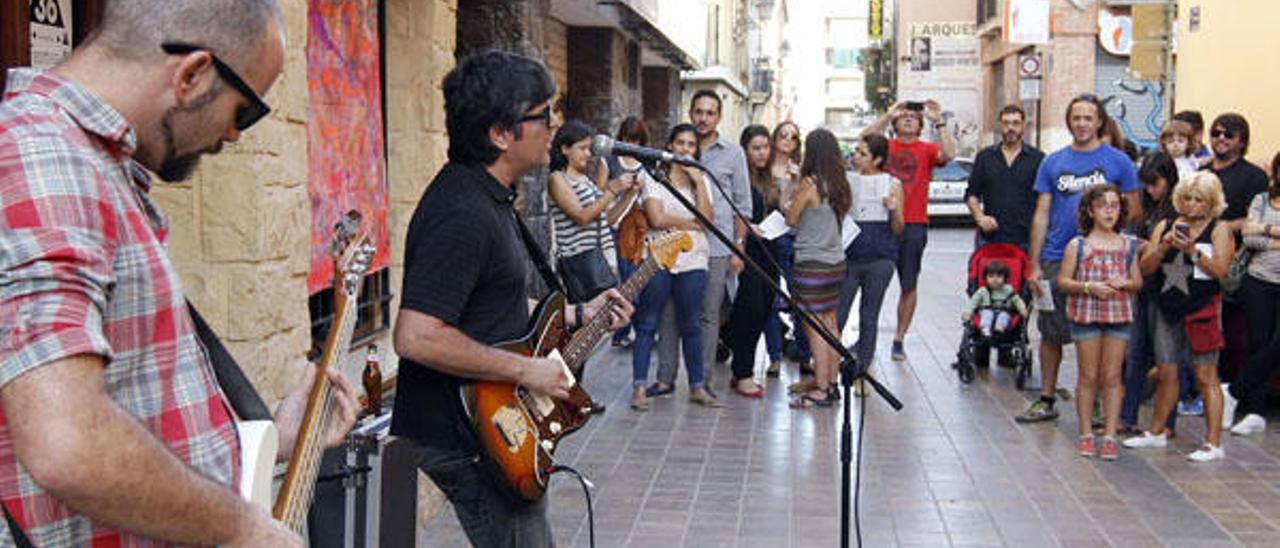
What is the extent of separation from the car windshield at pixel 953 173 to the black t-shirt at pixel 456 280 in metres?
25.5

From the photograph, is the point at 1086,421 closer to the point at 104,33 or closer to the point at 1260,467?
the point at 1260,467

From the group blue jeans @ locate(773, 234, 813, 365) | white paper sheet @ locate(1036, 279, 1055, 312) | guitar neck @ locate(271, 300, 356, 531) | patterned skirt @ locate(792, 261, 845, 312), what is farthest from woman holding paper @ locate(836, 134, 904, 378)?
guitar neck @ locate(271, 300, 356, 531)

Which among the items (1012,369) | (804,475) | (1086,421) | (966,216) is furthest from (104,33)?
(966,216)

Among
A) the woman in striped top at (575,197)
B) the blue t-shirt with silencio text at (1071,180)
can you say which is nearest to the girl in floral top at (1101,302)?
the blue t-shirt with silencio text at (1071,180)

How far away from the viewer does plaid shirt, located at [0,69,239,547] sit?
1.55 metres

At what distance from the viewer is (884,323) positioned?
13.4 m

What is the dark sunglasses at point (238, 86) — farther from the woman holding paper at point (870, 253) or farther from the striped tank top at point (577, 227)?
the woman holding paper at point (870, 253)

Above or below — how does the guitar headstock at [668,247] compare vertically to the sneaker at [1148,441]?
above

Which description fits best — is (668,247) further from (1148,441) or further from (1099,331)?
(1148,441)

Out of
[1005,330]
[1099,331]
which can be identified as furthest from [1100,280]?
[1005,330]

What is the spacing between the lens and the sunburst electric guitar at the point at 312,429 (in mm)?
1980

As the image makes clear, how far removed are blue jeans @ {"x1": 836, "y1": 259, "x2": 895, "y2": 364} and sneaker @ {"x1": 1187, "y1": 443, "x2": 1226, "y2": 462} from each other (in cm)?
244

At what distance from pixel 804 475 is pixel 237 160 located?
12.4ft

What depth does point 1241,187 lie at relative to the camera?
8320 mm
